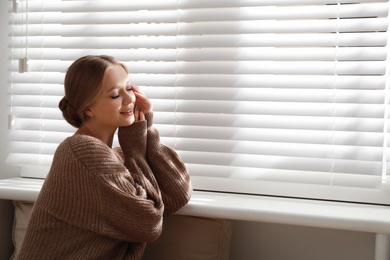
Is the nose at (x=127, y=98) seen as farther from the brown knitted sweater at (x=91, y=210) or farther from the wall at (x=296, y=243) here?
the wall at (x=296, y=243)

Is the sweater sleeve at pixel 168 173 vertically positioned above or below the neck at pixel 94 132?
below

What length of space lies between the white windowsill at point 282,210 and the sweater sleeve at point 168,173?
0.05 meters

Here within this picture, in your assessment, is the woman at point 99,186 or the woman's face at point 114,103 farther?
the woman's face at point 114,103

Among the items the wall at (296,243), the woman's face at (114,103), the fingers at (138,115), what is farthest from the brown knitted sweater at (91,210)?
the wall at (296,243)

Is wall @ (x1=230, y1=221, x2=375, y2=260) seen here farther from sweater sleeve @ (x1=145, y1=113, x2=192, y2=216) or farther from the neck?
the neck

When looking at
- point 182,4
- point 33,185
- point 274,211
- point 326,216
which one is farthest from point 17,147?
point 326,216

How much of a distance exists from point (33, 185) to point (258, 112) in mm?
864

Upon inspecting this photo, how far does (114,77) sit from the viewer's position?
1672 mm

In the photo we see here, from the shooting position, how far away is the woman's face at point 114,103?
166 centimetres

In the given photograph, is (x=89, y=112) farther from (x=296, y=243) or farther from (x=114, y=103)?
(x=296, y=243)

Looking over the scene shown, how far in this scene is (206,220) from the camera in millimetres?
1788

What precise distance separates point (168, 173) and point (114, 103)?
276mm

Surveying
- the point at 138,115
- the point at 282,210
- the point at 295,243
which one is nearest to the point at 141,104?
the point at 138,115

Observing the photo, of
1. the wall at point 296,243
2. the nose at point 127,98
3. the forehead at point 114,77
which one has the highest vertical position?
the forehead at point 114,77
